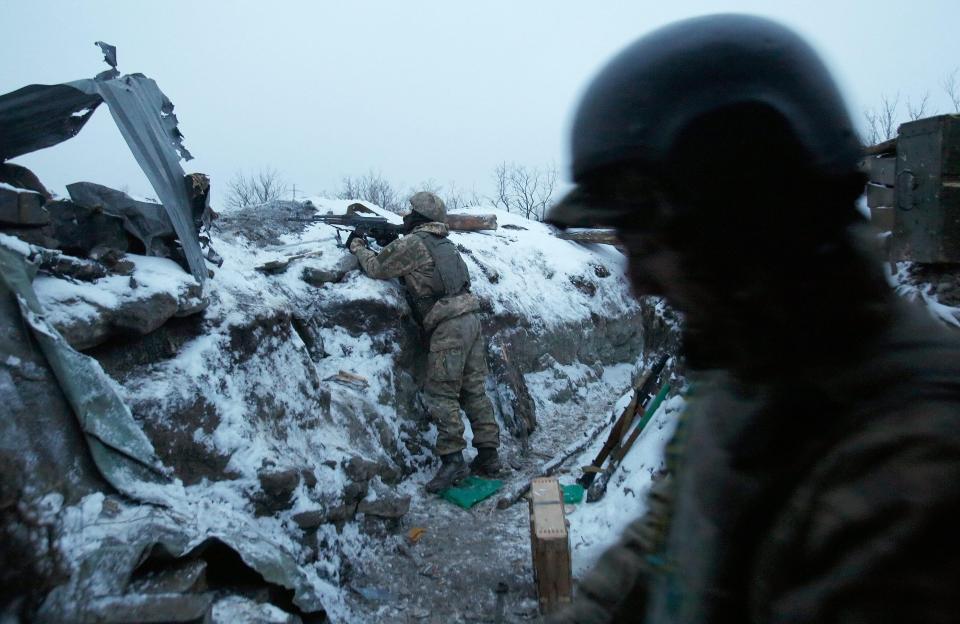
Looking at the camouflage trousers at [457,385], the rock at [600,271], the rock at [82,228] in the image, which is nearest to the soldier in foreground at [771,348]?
the rock at [82,228]

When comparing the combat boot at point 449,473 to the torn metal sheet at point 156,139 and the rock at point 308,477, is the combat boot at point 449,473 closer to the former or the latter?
the rock at point 308,477

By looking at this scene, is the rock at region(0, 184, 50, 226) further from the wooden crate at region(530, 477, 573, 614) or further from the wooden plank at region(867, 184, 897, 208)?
the wooden plank at region(867, 184, 897, 208)

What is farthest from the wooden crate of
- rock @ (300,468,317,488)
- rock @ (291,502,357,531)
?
rock @ (300,468,317,488)

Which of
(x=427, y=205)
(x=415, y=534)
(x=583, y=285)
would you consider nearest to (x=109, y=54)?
(x=427, y=205)

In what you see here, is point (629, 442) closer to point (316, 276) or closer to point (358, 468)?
point (358, 468)

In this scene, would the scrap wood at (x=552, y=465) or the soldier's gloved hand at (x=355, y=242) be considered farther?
the soldier's gloved hand at (x=355, y=242)

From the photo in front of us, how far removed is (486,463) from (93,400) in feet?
11.9

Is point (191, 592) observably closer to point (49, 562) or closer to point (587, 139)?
point (49, 562)

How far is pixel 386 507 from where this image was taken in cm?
475

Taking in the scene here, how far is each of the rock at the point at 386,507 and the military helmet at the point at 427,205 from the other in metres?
2.70

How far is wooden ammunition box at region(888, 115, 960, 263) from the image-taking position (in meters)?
4.41

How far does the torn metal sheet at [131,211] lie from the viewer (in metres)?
4.23

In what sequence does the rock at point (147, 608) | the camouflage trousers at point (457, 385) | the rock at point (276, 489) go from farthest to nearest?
the camouflage trousers at point (457, 385), the rock at point (276, 489), the rock at point (147, 608)

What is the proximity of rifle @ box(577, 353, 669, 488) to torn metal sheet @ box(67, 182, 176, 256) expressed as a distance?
Result: 3.65m
